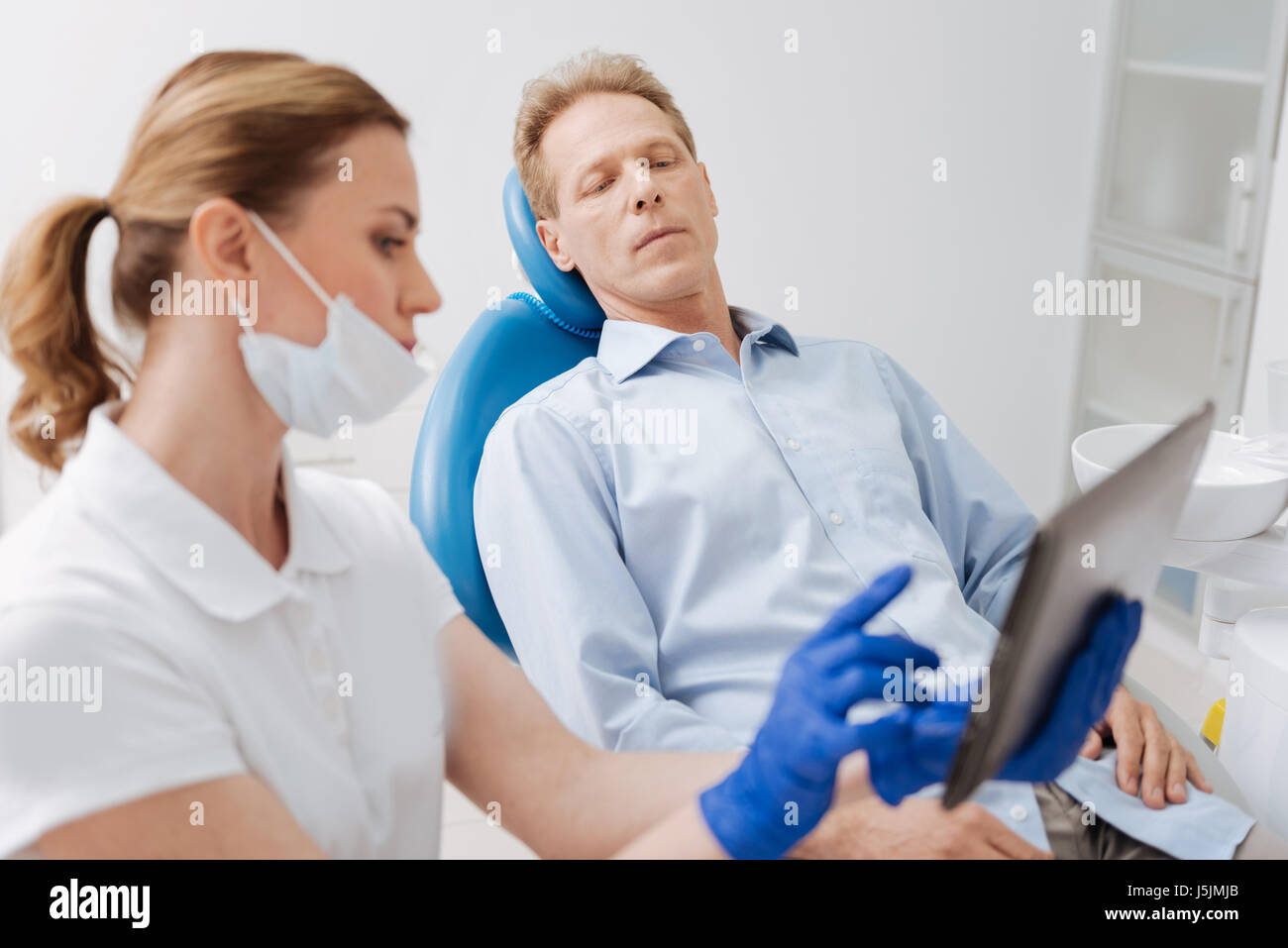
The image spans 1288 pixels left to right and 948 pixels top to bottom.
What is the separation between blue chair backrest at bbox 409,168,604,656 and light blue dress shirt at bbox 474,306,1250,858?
6 centimetres

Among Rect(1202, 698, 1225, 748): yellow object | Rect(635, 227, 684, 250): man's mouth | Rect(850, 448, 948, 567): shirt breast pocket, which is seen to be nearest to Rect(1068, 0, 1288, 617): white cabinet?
Rect(1202, 698, 1225, 748): yellow object

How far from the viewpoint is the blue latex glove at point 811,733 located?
81 cm

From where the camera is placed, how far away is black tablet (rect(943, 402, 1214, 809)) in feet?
2.28

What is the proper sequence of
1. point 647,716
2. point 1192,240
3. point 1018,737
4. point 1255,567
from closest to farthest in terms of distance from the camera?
1. point 1018,737
2. point 647,716
3. point 1255,567
4. point 1192,240

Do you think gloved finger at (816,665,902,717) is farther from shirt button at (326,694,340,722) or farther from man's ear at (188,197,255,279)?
man's ear at (188,197,255,279)

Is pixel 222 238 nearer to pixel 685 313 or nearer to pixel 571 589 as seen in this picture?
pixel 571 589

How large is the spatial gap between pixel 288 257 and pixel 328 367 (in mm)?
75

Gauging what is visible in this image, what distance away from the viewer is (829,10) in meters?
2.93

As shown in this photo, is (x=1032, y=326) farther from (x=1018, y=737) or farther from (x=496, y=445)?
(x=1018, y=737)

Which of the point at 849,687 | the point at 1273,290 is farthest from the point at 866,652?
the point at 1273,290

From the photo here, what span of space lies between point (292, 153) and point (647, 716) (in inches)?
29.4

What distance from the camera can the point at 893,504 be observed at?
1.54 meters
